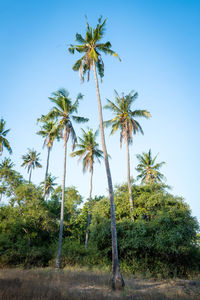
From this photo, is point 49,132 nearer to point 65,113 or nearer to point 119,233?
point 65,113

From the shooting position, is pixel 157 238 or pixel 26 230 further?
pixel 26 230

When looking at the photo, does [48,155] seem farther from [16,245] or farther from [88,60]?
[88,60]

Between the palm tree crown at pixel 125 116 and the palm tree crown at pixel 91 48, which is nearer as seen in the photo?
the palm tree crown at pixel 91 48

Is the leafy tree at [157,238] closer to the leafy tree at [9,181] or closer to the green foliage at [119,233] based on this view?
the green foliage at [119,233]

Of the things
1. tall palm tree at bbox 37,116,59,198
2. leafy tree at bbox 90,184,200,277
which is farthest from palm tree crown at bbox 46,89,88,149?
leafy tree at bbox 90,184,200,277

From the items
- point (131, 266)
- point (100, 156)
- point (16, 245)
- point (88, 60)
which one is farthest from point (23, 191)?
point (88, 60)

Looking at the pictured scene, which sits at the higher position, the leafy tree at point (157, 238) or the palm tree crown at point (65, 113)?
the palm tree crown at point (65, 113)

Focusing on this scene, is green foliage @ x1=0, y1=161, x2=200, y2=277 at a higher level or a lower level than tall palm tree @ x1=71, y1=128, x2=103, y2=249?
lower

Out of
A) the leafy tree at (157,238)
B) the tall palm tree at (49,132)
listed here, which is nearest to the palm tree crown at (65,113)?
the tall palm tree at (49,132)

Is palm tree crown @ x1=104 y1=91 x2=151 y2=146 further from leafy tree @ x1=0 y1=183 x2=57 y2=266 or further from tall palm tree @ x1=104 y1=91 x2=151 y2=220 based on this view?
leafy tree @ x1=0 y1=183 x2=57 y2=266

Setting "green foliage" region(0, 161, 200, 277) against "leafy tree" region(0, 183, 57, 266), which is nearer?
"green foliage" region(0, 161, 200, 277)

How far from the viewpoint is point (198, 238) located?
624 inches

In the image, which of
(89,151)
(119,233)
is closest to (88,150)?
(89,151)

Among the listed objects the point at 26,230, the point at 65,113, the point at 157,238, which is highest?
the point at 65,113
